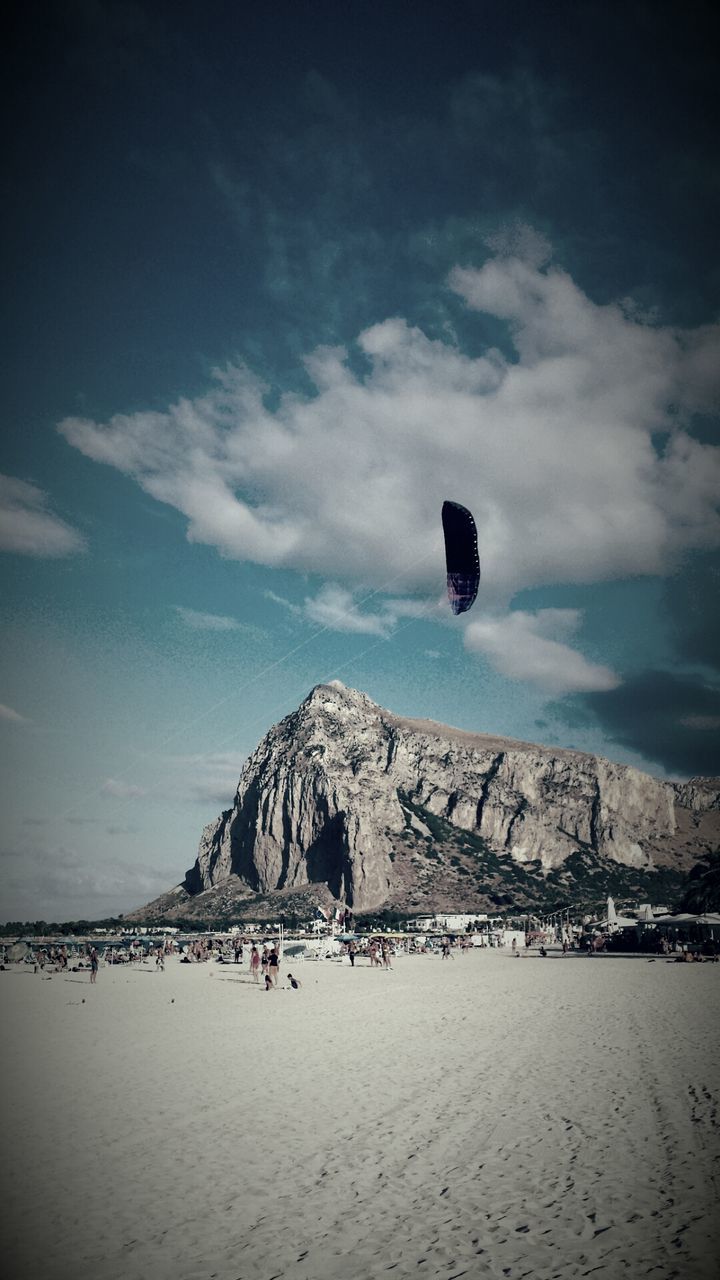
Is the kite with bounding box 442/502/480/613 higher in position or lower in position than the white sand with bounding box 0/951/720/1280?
higher

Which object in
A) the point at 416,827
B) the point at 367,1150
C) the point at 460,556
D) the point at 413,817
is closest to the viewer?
the point at 367,1150

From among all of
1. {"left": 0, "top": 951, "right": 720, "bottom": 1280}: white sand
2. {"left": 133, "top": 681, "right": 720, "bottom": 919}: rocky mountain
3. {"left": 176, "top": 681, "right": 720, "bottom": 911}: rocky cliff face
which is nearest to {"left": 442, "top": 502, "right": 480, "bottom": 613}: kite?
{"left": 0, "top": 951, "right": 720, "bottom": 1280}: white sand

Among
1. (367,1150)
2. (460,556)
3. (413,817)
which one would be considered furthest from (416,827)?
(367,1150)

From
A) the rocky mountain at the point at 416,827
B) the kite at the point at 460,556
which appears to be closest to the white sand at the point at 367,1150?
the kite at the point at 460,556

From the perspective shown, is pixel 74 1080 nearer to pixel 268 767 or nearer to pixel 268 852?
pixel 268 852

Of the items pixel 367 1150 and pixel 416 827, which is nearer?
pixel 367 1150

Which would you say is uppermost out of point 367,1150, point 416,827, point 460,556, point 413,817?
point 460,556

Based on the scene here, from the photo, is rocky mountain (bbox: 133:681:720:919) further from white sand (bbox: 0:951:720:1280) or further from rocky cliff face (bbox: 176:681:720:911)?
white sand (bbox: 0:951:720:1280)

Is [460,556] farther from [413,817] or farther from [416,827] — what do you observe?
[413,817]
